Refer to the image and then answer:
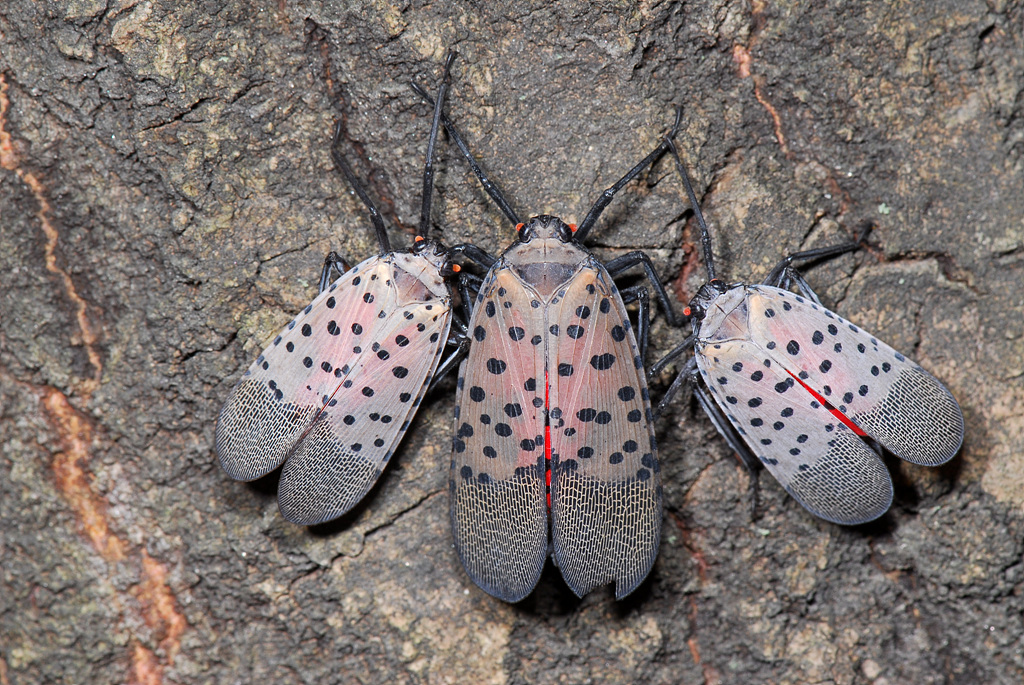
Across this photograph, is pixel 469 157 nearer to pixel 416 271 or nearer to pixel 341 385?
pixel 416 271

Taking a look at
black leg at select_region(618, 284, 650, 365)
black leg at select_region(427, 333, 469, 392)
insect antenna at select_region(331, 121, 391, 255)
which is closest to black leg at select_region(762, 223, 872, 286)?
black leg at select_region(618, 284, 650, 365)

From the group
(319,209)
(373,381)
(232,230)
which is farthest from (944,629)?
(232,230)

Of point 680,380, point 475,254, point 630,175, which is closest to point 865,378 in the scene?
point 680,380

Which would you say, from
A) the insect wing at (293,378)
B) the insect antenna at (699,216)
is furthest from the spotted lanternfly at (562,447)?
the insect wing at (293,378)

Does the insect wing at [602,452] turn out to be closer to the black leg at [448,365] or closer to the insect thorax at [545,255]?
the insect thorax at [545,255]

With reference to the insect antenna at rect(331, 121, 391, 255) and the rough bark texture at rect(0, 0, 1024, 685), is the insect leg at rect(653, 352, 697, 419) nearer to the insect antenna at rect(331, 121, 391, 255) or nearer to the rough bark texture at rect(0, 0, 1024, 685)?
the rough bark texture at rect(0, 0, 1024, 685)

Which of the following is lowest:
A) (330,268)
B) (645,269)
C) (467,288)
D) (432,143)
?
(645,269)

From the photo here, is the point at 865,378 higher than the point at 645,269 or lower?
lower
